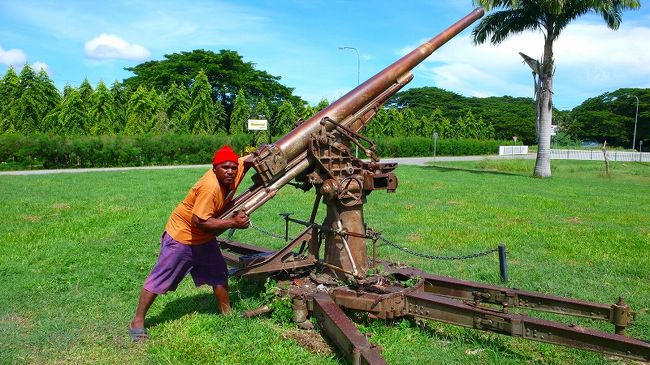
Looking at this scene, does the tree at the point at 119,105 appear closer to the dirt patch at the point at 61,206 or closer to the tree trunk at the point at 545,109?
the dirt patch at the point at 61,206

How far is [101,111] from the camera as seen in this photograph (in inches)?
1390

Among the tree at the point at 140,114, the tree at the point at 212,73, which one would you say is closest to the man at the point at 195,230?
the tree at the point at 140,114

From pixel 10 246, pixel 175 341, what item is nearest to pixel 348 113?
pixel 175 341

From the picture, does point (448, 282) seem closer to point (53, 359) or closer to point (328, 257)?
point (328, 257)

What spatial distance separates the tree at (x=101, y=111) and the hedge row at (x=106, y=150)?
625cm

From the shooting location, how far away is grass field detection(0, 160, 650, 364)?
4660 mm

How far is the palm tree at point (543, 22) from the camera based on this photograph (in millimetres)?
23078

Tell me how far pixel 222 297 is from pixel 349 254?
1332 mm

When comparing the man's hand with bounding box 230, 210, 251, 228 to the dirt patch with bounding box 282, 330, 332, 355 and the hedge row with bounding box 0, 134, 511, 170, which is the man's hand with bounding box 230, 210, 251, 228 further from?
the hedge row with bounding box 0, 134, 511, 170

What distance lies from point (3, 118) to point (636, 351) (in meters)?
35.6

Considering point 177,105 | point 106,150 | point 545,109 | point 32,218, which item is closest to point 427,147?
point 177,105

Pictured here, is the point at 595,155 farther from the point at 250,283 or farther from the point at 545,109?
the point at 250,283

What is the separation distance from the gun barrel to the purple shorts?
117 centimetres

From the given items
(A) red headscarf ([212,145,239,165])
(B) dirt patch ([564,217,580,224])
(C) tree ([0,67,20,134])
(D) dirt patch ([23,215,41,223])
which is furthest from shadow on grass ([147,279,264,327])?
(C) tree ([0,67,20,134])
